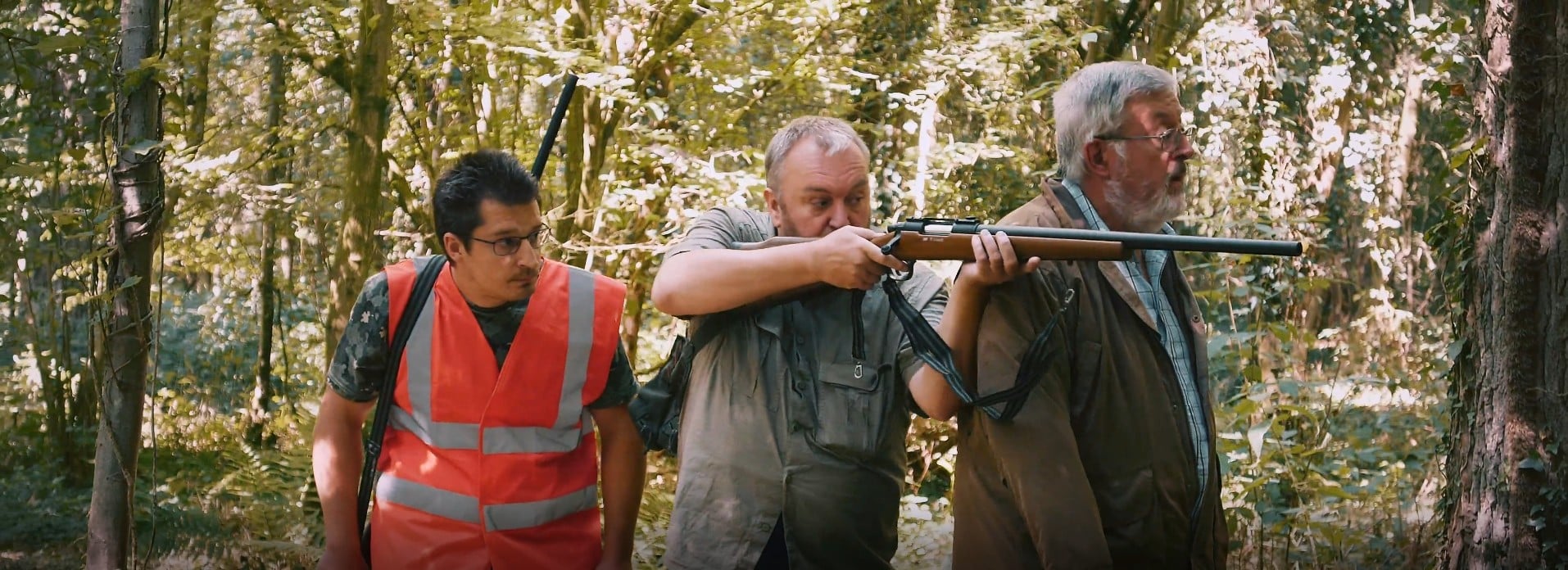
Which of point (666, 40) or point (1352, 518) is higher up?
point (666, 40)

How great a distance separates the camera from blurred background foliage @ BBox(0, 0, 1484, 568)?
256 inches

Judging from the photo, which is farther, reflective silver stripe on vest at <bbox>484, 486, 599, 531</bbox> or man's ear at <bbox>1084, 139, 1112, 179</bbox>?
reflective silver stripe on vest at <bbox>484, 486, 599, 531</bbox>

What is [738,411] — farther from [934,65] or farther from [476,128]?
[934,65]

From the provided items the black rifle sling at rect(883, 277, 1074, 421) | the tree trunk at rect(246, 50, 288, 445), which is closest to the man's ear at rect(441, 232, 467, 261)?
the black rifle sling at rect(883, 277, 1074, 421)

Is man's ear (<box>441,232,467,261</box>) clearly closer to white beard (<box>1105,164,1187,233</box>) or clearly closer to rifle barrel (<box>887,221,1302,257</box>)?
rifle barrel (<box>887,221,1302,257</box>)

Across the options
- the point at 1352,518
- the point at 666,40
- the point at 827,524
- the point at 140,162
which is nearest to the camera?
the point at 827,524

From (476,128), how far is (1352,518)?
6.16 metres

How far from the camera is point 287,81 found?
32.6 feet

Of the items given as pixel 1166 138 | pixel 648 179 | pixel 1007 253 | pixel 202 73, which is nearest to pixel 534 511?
pixel 1007 253

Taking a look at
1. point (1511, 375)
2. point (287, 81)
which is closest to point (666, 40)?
point (287, 81)

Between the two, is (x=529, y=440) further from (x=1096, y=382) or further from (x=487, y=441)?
(x=1096, y=382)

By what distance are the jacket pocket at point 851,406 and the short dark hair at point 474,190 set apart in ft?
2.81

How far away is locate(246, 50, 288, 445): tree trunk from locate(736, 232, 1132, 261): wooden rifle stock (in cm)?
743

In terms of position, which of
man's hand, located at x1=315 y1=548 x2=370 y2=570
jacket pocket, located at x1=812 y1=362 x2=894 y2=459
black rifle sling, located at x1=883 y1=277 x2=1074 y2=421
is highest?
black rifle sling, located at x1=883 y1=277 x2=1074 y2=421
